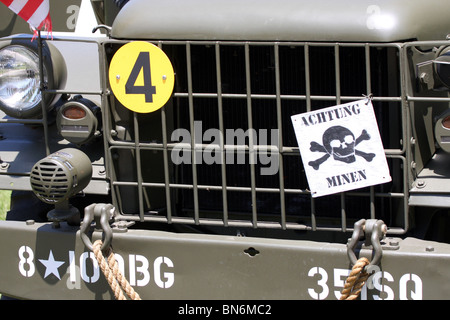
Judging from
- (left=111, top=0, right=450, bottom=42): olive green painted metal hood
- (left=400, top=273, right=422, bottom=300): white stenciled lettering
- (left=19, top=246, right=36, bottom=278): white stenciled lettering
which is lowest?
(left=400, top=273, right=422, bottom=300): white stenciled lettering

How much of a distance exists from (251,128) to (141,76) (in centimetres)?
50

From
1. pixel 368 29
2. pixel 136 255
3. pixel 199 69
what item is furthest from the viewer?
pixel 199 69

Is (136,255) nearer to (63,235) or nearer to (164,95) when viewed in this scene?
(63,235)

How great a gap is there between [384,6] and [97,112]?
1.31m

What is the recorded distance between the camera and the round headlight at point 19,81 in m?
3.26

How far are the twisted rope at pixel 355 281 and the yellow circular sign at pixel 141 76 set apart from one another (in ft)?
3.34

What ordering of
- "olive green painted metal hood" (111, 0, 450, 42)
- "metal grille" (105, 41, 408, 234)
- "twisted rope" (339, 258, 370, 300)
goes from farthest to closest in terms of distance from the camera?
"metal grille" (105, 41, 408, 234) < "olive green painted metal hood" (111, 0, 450, 42) < "twisted rope" (339, 258, 370, 300)

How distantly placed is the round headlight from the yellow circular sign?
0.37 metres

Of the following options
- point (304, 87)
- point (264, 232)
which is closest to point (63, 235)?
point (264, 232)

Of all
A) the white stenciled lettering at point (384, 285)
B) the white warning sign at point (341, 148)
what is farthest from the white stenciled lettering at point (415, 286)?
the white warning sign at point (341, 148)

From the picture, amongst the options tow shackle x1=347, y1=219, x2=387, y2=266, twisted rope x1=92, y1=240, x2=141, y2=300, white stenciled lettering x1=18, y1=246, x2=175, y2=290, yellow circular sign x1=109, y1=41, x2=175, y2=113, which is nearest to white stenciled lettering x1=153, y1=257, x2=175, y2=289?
white stenciled lettering x1=18, y1=246, x2=175, y2=290

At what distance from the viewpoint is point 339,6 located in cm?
292

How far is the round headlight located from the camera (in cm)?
326

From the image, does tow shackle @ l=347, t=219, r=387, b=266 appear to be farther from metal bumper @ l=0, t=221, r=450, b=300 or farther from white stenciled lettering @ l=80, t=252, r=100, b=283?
white stenciled lettering @ l=80, t=252, r=100, b=283
